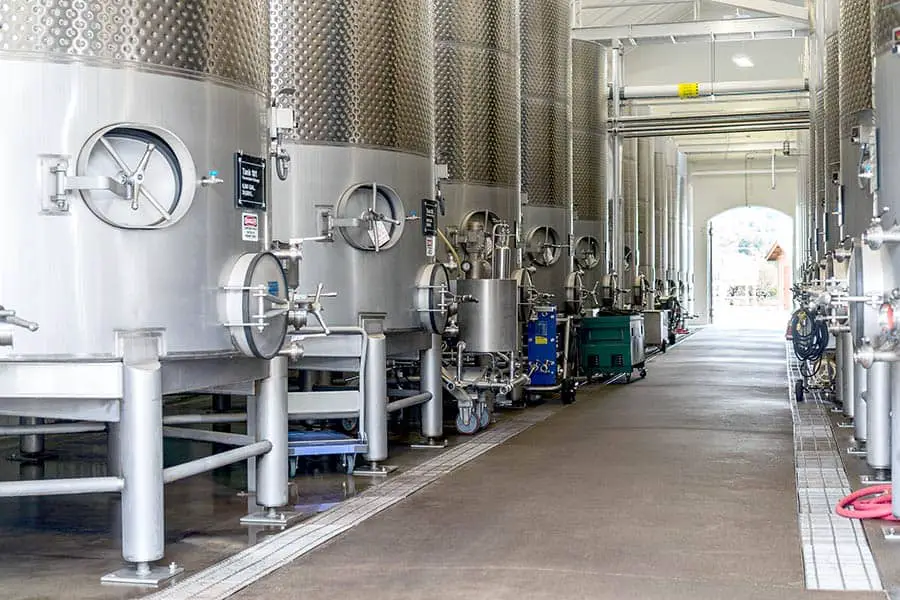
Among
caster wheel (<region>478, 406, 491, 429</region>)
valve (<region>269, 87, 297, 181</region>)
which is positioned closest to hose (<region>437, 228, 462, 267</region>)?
caster wheel (<region>478, 406, 491, 429</region>)

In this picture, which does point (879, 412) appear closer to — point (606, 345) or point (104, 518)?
point (104, 518)

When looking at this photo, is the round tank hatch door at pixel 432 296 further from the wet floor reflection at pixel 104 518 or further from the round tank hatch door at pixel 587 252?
the round tank hatch door at pixel 587 252

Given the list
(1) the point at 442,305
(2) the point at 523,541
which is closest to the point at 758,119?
(1) the point at 442,305

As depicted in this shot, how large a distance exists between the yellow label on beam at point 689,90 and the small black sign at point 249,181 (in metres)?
12.3

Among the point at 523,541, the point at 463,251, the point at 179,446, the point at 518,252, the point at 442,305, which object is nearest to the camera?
the point at 523,541

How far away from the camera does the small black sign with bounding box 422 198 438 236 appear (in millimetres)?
7242

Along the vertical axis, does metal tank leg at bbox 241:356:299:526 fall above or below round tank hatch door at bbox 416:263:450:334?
below

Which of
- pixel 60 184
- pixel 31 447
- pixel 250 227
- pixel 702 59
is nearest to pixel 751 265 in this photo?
pixel 702 59

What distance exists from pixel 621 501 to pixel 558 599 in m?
1.89

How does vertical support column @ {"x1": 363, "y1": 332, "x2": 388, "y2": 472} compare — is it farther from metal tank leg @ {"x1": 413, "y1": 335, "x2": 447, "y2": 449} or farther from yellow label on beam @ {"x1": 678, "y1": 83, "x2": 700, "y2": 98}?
yellow label on beam @ {"x1": 678, "y1": 83, "x2": 700, "y2": 98}

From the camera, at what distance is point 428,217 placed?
7309mm

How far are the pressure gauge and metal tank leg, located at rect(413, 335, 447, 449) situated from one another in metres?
3.36

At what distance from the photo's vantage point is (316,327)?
6492 millimetres

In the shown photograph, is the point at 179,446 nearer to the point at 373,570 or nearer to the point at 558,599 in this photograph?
the point at 373,570
